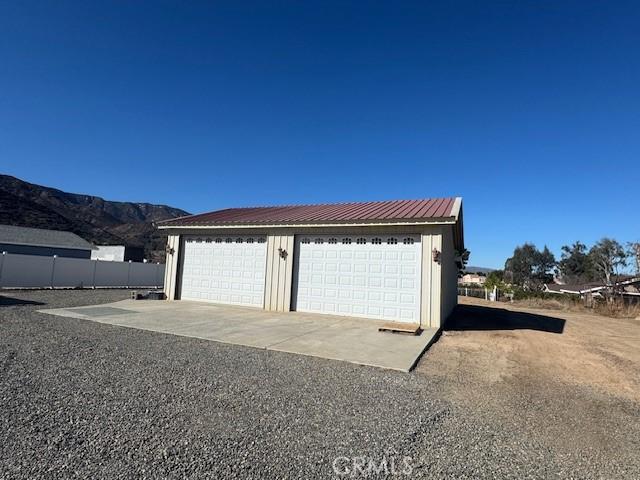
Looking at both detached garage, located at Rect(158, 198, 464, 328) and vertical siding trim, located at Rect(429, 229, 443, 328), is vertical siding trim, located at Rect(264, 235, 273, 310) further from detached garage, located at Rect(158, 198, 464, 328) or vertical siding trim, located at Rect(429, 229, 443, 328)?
vertical siding trim, located at Rect(429, 229, 443, 328)

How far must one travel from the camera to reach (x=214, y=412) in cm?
357

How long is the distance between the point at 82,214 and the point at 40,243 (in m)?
67.2

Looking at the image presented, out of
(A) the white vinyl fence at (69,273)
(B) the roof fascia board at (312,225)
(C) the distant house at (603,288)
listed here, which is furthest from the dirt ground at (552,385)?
(C) the distant house at (603,288)

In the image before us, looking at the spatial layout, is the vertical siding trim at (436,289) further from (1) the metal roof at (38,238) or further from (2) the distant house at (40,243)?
(1) the metal roof at (38,238)

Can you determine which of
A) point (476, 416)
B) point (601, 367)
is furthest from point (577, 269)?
point (476, 416)

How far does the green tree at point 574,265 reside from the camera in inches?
2738

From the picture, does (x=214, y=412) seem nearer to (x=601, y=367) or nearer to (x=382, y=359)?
(x=382, y=359)

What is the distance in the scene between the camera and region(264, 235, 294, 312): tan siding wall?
11.7 meters

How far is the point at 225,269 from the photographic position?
13.1m

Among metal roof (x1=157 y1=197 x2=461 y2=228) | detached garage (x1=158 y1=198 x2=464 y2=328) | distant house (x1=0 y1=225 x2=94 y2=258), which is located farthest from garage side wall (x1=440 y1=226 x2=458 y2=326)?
distant house (x1=0 y1=225 x2=94 y2=258)

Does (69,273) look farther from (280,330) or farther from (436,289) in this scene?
(436,289)

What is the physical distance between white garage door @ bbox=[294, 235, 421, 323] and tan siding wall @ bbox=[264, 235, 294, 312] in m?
0.27

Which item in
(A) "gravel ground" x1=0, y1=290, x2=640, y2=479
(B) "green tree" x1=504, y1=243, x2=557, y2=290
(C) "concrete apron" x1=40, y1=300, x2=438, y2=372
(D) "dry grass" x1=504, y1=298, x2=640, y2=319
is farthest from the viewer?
(B) "green tree" x1=504, y1=243, x2=557, y2=290

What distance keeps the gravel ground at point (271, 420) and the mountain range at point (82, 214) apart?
3126 centimetres
